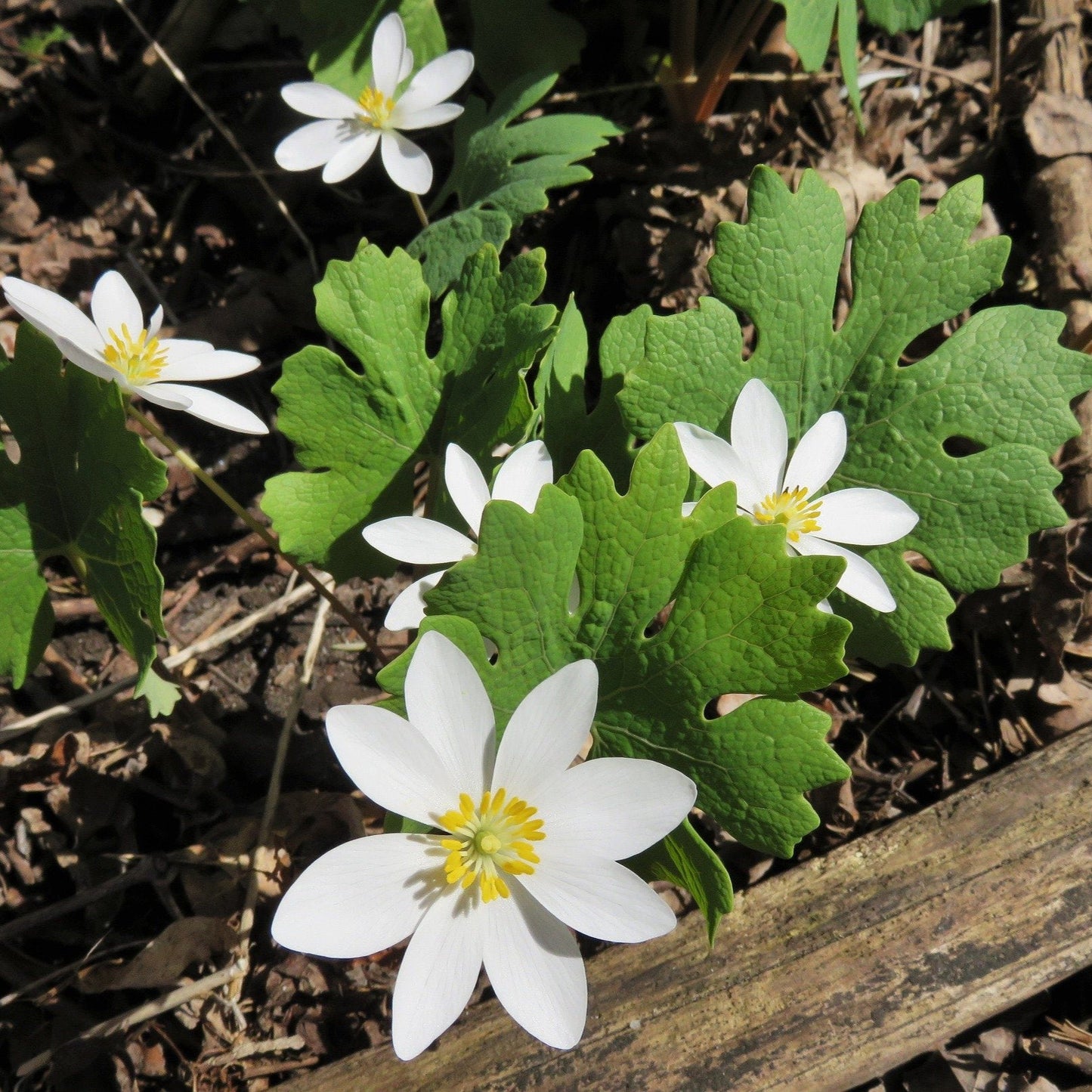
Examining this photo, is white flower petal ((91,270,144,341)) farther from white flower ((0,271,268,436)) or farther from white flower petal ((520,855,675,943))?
white flower petal ((520,855,675,943))

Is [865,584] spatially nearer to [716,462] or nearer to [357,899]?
[716,462]

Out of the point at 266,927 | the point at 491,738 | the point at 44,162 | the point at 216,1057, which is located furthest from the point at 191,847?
the point at 44,162

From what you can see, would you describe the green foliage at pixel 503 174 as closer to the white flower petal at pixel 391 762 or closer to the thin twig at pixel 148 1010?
the white flower petal at pixel 391 762

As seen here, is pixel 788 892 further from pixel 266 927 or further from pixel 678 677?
pixel 266 927

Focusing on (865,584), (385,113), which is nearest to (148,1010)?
(865,584)

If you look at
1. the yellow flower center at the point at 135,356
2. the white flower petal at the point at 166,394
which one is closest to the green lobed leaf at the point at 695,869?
the white flower petal at the point at 166,394
